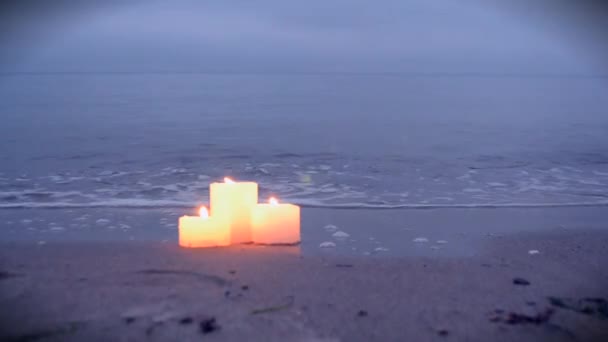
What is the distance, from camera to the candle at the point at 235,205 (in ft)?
17.1

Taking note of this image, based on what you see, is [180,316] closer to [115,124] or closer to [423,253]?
[423,253]

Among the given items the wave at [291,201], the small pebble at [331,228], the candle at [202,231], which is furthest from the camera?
the wave at [291,201]

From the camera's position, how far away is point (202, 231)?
525 cm

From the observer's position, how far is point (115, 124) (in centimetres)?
1898

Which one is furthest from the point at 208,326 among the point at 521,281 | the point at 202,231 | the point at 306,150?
the point at 306,150

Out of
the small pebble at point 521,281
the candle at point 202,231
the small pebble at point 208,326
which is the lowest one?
the small pebble at point 208,326

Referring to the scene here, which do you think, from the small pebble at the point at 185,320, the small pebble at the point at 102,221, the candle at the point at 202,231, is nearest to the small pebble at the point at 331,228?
the candle at the point at 202,231

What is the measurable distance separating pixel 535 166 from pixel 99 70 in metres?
44.0

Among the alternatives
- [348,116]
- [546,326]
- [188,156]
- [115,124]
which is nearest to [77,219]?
[546,326]

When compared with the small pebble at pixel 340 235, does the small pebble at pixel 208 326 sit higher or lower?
lower

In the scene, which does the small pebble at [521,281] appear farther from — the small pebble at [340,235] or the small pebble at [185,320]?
the small pebble at [185,320]

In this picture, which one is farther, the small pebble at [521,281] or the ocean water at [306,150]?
the ocean water at [306,150]

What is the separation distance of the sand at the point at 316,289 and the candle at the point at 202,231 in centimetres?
11

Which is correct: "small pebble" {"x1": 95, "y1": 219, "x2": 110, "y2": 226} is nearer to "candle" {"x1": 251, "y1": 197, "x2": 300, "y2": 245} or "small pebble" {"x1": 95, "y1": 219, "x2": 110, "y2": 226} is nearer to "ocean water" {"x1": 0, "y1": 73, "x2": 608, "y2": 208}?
"ocean water" {"x1": 0, "y1": 73, "x2": 608, "y2": 208}
